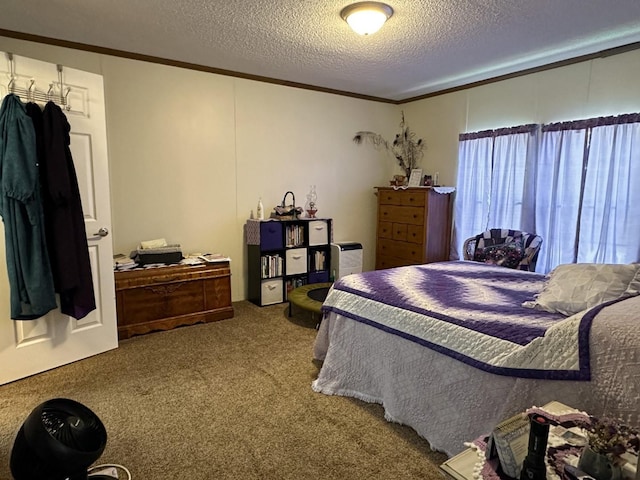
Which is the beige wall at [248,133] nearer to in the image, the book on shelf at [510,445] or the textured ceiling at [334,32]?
the textured ceiling at [334,32]

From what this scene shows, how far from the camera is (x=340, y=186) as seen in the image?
5098mm

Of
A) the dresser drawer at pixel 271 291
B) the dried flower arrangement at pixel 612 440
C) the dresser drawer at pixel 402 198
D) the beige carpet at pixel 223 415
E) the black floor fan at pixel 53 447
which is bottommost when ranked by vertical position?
the beige carpet at pixel 223 415

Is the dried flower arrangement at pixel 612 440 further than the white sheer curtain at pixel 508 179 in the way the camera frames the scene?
No

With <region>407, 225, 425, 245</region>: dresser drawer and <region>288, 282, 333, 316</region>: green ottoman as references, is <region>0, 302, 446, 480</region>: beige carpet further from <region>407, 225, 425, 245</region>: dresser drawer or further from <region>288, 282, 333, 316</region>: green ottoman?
<region>407, 225, 425, 245</region>: dresser drawer

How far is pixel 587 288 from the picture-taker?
193 cm

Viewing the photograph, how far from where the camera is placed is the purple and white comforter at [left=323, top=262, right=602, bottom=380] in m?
1.52

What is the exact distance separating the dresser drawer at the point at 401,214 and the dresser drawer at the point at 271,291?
5.46 feet

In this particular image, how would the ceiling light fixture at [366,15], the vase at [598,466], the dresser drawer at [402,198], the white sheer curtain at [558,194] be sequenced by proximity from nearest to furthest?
the vase at [598,466], the ceiling light fixture at [366,15], the white sheer curtain at [558,194], the dresser drawer at [402,198]

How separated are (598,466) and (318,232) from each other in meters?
3.71

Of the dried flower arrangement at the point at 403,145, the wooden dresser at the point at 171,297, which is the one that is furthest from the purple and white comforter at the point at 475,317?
the dried flower arrangement at the point at 403,145

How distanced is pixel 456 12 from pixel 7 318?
3590 mm

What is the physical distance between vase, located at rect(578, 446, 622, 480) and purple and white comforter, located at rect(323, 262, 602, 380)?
1.83 ft

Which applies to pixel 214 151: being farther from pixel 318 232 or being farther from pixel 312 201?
pixel 318 232

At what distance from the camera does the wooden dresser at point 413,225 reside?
15.0 ft
